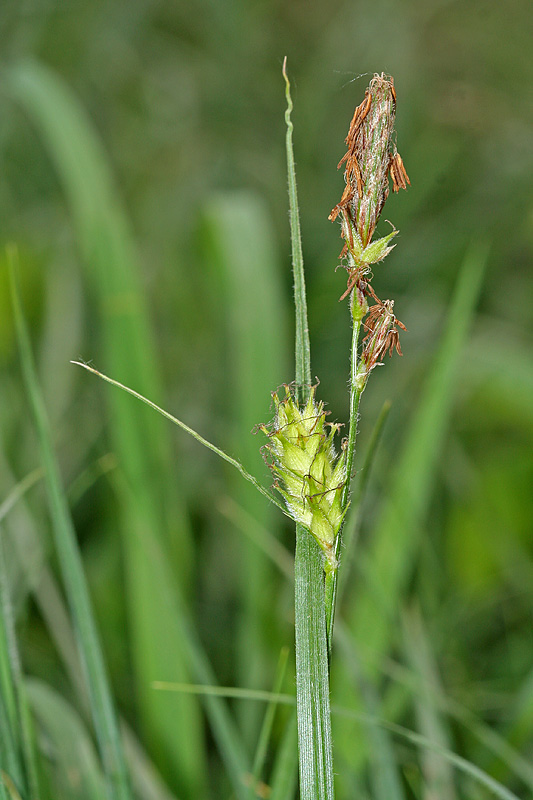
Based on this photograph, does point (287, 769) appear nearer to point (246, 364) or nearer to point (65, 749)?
point (65, 749)

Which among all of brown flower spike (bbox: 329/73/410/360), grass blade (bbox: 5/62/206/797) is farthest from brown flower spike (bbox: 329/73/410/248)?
grass blade (bbox: 5/62/206/797)

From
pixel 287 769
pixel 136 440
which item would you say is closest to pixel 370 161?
pixel 287 769

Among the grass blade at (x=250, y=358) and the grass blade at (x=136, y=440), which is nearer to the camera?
the grass blade at (x=136, y=440)

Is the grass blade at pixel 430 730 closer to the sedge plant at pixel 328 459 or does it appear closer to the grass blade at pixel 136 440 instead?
the grass blade at pixel 136 440

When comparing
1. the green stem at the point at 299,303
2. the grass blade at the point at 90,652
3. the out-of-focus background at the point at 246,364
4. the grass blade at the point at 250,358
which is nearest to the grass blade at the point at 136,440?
the out-of-focus background at the point at 246,364

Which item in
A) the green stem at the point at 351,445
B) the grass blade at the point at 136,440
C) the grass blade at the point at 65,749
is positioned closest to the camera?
the green stem at the point at 351,445

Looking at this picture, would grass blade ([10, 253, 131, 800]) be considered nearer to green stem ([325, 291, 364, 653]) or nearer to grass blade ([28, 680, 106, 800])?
grass blade ([28, 680, 106, 800])

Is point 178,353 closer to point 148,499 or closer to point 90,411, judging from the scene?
point 90,411
